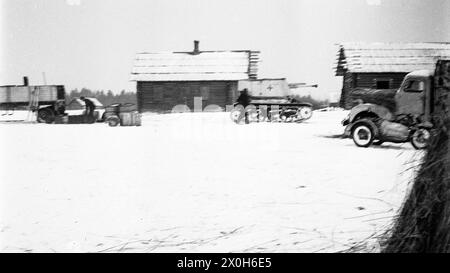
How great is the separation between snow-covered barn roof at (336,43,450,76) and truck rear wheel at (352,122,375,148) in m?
0.44

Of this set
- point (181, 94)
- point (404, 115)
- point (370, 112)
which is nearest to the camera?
point (404, 115)

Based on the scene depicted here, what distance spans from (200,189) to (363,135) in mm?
1344

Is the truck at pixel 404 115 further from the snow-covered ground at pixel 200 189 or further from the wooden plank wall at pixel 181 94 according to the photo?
the wooden plank wall at pixel 181 94

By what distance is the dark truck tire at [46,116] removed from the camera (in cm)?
373

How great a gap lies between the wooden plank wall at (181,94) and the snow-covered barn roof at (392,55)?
3.06ft

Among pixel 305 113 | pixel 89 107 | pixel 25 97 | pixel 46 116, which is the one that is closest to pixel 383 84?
pixel 305 113

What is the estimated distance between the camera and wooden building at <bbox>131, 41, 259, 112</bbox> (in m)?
2.87

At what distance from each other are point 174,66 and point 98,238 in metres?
2.12

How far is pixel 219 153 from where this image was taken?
2738 millimetres

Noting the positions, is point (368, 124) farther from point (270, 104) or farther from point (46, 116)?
point (46, 116)

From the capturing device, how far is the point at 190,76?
13.1 feet

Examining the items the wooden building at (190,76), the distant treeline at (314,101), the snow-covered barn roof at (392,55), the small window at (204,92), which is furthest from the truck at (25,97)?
the snow-covered barn roof at (392,55)

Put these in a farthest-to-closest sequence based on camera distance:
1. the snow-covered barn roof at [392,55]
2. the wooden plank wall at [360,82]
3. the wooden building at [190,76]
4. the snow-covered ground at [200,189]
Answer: the wooden building at [190,76]
the wooden plank wall at [360,82]
the snow-covered barn roof at [392,55]
the snow-covered ground at [200,189]
